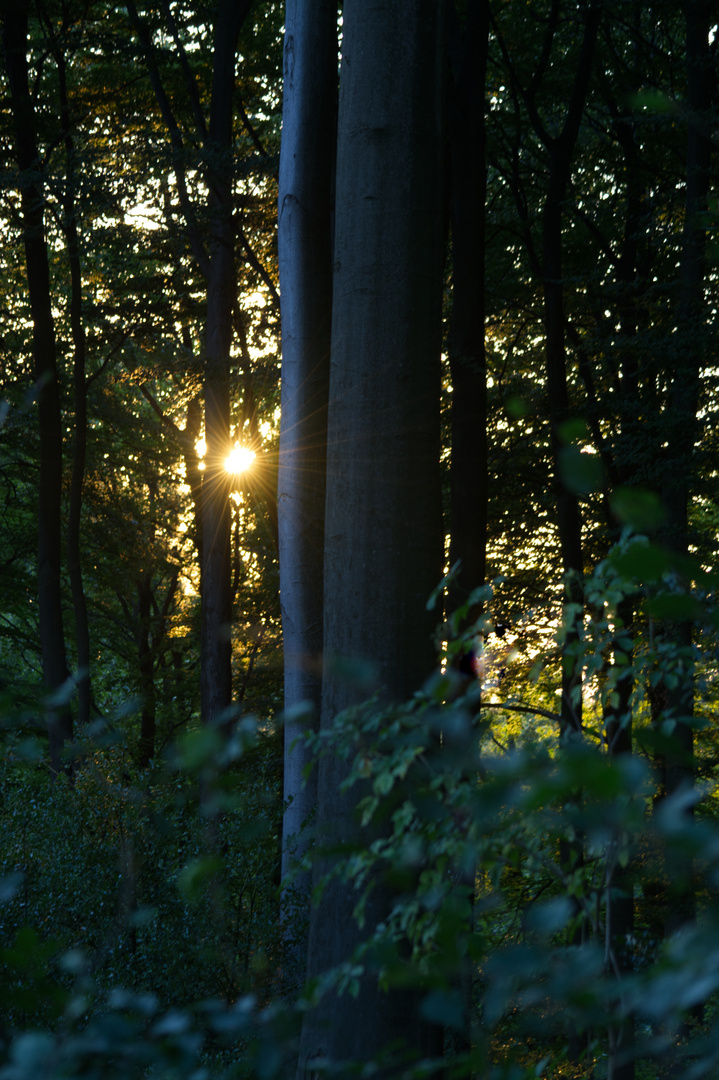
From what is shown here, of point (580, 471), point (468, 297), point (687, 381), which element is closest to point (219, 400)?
point (468, 297)

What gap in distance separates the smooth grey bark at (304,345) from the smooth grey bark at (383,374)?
2.20 meters

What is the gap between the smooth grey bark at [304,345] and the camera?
20.3 ft

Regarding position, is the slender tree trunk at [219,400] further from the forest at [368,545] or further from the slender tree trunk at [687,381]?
the slender tree trunk at [687,381]

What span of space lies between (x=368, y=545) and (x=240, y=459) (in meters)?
10.4

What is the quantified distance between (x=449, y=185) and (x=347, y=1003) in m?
8.32

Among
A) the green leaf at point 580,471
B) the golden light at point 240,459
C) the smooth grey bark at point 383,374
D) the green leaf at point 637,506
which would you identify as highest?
the golden light at point 240,459

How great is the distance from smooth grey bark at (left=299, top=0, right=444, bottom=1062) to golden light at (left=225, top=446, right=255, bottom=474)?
842 centimetres

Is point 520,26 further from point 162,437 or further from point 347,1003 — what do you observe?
point 347,1003

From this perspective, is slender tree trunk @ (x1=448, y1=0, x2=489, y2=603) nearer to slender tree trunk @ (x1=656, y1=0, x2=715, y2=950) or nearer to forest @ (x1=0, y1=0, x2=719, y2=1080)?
forest @ (x1=0, y1=0, x2=719, y2=1080)

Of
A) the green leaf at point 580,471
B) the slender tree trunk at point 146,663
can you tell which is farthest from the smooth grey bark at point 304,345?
the slender tree trunk at point 146,663

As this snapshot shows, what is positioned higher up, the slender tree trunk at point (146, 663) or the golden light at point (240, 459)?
the golden light at point (240, 459)

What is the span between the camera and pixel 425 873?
6.35 ft

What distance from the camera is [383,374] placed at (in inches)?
150

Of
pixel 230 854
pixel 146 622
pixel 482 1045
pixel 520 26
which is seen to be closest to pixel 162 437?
pixel 146 622
